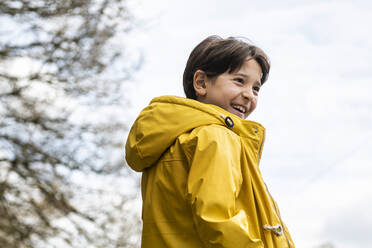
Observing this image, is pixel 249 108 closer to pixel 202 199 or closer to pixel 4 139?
pixel 202 199

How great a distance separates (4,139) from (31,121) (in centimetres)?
43

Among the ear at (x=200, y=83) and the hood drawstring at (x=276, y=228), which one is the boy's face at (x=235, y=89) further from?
the hood drawstring at (x=276, y=228)

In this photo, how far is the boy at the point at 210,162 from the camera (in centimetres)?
184

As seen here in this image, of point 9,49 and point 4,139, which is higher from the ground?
point 9,49

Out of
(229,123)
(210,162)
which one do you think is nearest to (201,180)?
(210,162)

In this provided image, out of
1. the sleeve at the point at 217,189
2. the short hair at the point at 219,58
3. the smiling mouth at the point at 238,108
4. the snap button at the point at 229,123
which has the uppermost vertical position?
the short hair at the point at 219,58

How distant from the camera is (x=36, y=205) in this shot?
8305 millimetres

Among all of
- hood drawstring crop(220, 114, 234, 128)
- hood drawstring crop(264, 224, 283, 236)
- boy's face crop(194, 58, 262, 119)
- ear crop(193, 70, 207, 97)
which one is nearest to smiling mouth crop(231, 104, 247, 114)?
boy's face crop(194, 58, 262, 119)

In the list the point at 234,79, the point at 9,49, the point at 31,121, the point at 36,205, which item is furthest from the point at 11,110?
the point at 234,79

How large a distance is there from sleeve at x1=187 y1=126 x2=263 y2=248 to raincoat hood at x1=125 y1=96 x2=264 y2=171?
68 millimetres

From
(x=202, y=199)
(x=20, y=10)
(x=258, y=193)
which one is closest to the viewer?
(x=202, y=199)

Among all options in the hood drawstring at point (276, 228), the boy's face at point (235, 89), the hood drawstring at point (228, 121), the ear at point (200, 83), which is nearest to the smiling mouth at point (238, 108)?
the boy's face at point (235, 89)

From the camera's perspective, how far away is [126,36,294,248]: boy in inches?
72.6

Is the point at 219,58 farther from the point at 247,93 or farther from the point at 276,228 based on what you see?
the point at 276,228
